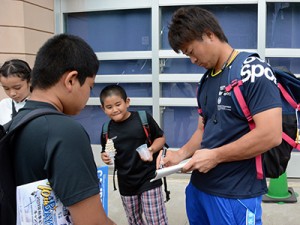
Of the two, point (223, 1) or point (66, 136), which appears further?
point (223, 1)

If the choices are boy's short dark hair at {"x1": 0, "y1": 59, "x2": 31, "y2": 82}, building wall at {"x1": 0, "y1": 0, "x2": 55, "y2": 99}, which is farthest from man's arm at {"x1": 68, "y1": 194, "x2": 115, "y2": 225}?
building wall at {"x1": 0, "y1": 0, "x2": 55, "y2": 99}

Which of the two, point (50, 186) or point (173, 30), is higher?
point (173, 30)

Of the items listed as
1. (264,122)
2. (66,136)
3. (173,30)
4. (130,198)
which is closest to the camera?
(66,136)

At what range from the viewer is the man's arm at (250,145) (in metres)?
1.79

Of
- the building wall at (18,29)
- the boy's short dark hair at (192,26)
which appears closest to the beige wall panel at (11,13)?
the building wall at (18,29)

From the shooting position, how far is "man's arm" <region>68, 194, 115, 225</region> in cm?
127

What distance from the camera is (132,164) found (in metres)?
3.23

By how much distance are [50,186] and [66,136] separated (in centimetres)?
19

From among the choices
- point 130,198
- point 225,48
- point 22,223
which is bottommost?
point 130,198

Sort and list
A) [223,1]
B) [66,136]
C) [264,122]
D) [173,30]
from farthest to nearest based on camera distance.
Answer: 1. [223,1]
2. [173,30]
3. [264,122]
4. [66,136]

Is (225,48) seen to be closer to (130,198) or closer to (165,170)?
(165,170)

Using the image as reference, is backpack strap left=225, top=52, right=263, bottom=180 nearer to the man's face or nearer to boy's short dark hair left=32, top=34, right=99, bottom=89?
the man's face

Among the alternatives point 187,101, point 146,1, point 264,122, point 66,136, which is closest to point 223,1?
point 146,1

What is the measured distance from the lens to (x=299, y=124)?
2119 millimetres
